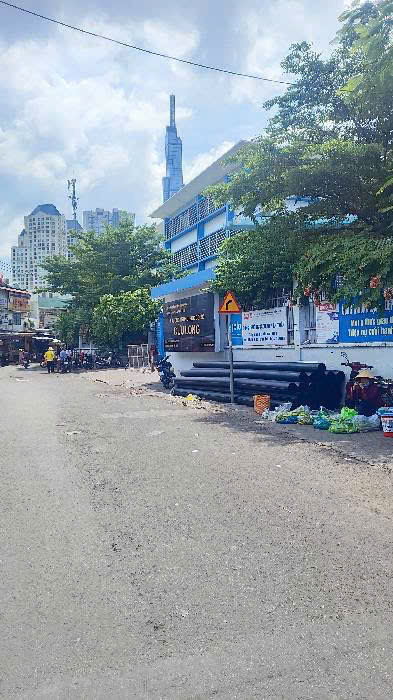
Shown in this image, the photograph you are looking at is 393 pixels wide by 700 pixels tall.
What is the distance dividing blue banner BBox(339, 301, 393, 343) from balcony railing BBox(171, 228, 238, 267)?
19403mm

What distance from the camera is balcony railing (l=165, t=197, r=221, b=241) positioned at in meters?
35.5

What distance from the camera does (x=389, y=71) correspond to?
7.17 meters

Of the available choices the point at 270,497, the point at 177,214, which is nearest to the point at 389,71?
the point at 270,497

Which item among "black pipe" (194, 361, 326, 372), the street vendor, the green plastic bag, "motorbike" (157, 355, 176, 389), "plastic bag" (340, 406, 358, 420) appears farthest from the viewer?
"motorbike" (157, 355, 176, 389)

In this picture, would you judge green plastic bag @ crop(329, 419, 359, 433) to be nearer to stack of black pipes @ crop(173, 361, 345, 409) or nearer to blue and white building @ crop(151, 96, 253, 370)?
stack of black pipes @ crop(173, 361, 345, 409)

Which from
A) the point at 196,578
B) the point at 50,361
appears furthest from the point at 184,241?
the point at 196,578

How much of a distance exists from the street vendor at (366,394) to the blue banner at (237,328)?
5.39 meters

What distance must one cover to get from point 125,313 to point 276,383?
19296mm

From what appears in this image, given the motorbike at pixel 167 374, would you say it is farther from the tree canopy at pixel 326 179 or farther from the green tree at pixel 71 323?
the green tree at pixel 71 323

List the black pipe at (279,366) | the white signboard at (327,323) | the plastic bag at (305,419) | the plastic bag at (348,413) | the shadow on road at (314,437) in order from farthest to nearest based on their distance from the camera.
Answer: the white signboard at (327,323) < the black pipe at (279,366) < the plastic bag at (305,419) < the plastic bag at (348,413) < the shadow on road at (314,437)

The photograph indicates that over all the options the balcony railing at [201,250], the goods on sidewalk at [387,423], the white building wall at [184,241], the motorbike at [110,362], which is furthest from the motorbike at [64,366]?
the goods on sidewalk at [387,423]

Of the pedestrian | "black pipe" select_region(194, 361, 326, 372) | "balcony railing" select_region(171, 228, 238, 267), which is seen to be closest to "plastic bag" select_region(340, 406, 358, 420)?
"black pipe" select_region(194, 361, 326, 372)

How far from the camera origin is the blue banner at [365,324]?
10727 millimetres

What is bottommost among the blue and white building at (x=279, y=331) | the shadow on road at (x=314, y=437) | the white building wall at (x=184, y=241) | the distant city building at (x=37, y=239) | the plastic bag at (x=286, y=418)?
the shadow on road at (x=314, y=437)
